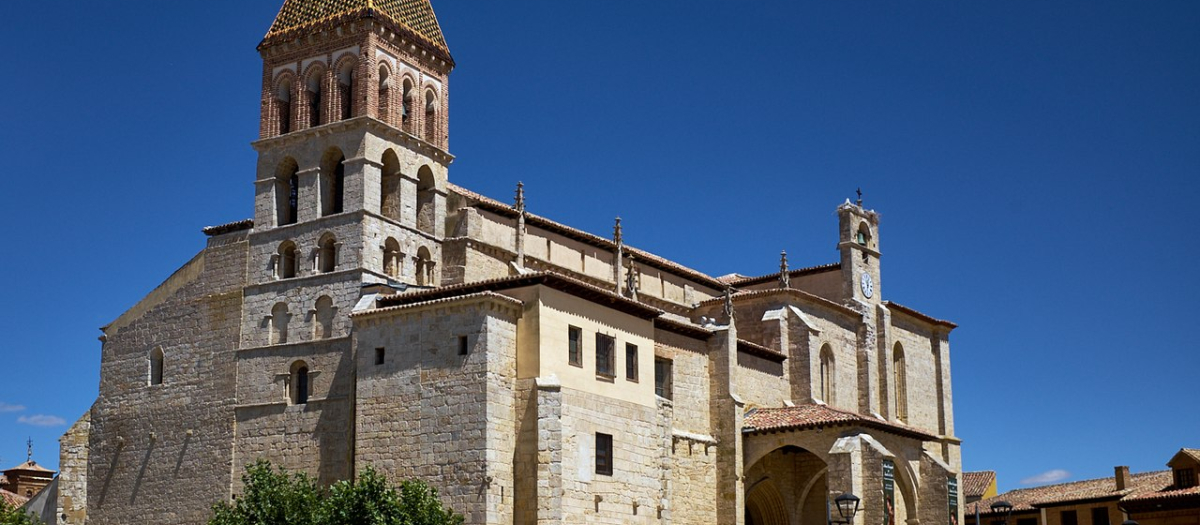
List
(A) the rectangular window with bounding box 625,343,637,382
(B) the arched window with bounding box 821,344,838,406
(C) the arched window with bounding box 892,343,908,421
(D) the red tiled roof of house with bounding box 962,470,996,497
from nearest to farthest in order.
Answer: (A) the rectangular window with bounding box 625,343,637,382 → (B) the arched window with bounding box 821,344,838,406 → (C) the arched window with bounding box 892,343,908,421 → (D) the red tiled roof of house with bounding box 962,470,996,497

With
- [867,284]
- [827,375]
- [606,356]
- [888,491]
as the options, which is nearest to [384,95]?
[606,356]

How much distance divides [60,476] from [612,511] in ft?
61.7

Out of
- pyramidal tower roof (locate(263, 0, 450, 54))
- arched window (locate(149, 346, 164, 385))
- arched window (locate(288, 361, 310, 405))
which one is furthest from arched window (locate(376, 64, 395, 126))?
arched window (locate(149, 346, 164, 385))

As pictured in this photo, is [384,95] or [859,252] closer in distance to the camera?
[384,95]

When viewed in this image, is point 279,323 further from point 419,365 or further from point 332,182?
point 419,365

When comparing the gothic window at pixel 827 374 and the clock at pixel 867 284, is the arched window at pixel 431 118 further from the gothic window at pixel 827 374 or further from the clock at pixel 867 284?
the clock at pixel 867 284

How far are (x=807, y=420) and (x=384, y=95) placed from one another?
1638 centimetres

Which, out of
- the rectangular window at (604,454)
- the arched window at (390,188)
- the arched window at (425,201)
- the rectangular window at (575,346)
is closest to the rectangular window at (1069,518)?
the rectangular window at (604,454)

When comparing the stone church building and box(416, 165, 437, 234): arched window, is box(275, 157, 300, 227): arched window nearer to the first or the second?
the stone church building

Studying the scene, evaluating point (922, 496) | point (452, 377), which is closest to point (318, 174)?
point (452, 377)

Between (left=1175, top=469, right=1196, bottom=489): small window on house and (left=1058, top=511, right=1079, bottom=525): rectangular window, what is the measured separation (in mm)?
8318

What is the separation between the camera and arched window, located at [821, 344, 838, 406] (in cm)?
5088

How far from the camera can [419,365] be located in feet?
119

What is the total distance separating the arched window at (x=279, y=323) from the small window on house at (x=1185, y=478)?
3627 cm
